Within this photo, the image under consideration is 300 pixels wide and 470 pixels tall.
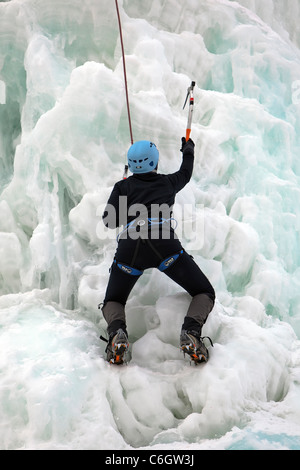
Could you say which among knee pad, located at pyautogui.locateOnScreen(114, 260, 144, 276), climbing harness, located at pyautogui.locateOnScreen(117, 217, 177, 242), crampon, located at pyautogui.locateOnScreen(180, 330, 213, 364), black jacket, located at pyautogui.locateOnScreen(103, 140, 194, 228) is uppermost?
black jacket, located at pyautogui.locateOnScreen(103, 140, 194, 228)

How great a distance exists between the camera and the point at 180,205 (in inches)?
162

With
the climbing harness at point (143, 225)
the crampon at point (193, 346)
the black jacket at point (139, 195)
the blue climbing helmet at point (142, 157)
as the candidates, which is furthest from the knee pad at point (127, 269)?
the blue climbing helmet at point (142, 157)

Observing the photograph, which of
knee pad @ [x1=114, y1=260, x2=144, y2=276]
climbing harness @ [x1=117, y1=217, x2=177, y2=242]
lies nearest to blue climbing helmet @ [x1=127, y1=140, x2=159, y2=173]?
climbing harness @ [x1=117, y1=217, x2=177, y2=242]

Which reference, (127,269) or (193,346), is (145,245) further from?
(193,346)

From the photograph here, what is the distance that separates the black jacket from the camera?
3195 millimetres

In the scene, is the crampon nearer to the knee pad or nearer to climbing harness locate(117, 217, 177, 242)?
the knee pad

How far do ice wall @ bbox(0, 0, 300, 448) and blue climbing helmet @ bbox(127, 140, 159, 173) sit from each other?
2.46ft

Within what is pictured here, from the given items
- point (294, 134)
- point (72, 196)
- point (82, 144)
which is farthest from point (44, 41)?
point (294, 134)

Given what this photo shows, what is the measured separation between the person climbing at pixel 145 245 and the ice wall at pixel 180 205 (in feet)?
0.82

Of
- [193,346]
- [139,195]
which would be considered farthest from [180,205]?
[193,346]

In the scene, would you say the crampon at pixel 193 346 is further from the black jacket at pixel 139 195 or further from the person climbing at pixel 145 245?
the black jacket at pixel 139 195

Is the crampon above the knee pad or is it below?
below

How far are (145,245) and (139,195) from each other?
405 millimetres

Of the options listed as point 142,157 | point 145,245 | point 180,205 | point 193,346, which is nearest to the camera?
point 193,346
